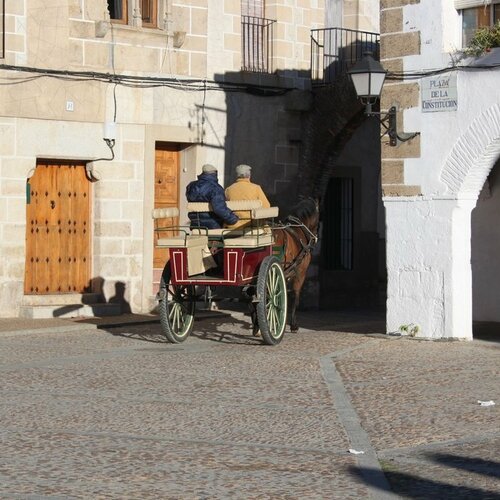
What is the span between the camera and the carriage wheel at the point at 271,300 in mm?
14086

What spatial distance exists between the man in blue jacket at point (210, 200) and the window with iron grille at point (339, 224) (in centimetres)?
902

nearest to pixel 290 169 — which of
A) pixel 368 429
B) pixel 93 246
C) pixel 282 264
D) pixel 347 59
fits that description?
pixel 347 59

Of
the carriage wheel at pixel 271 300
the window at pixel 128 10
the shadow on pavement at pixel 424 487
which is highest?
the window at pixel 128 10

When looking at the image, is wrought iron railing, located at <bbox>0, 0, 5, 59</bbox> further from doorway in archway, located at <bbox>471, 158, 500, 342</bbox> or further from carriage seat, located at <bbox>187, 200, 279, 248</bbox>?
doorway in archway, located at <bbox>471, 158, 500, 342</bbox>

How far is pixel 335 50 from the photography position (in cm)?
2300

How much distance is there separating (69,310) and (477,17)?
7.12 metres

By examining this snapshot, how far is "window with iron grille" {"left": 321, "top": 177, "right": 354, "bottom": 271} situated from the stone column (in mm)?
7724

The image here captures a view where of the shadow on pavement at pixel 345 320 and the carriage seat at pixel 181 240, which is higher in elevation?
the carriage seat at pixel 181 240

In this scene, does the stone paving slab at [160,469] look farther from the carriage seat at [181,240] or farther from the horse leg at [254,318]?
the horse leg at [254,318]

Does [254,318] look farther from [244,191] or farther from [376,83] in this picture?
[376,83]

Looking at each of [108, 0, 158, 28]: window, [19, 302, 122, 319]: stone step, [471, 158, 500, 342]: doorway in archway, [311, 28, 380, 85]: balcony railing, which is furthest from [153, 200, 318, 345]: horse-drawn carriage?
[311, 28, 380, 85]: balcony railing

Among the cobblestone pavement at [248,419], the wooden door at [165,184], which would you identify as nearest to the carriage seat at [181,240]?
the cobblestone pavement at [248,419]

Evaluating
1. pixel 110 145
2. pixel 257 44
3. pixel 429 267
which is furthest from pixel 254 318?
pixel 257 44

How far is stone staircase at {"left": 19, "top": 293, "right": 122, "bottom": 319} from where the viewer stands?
1873 cm
